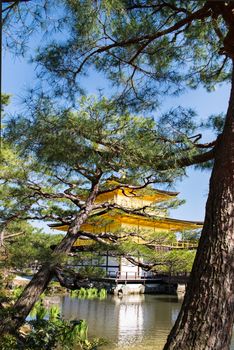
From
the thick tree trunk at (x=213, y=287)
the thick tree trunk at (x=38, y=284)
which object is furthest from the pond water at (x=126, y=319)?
the thick tree trunk at (x=213, y=287)

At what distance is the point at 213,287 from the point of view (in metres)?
1.60

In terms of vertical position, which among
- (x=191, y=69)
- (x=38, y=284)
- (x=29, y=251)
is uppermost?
(x=191, y=69)

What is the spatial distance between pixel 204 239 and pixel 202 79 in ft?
5.40

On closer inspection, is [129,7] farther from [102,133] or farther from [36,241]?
[36,241]

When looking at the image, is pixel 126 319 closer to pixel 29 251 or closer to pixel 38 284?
pixel 29 251

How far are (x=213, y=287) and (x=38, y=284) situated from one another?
7.76 feet

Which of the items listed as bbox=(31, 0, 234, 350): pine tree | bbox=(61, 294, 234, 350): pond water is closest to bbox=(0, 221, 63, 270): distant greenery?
bbox=(61, 294, 234, 350): pond water

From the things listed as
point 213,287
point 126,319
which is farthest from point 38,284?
point 126,319

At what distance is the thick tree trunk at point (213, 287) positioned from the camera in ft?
5.13

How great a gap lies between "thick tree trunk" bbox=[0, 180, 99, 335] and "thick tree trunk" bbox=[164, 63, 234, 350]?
1.90 m

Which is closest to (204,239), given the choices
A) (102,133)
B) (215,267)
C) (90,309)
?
(215,267)

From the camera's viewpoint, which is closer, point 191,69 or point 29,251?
point 191,69

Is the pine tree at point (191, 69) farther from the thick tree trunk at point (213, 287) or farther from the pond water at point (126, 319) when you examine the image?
the pond water at point (126, 319)

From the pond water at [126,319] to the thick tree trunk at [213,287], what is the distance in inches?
112
